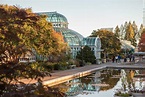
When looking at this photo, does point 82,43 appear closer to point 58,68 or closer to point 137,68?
point 137,68

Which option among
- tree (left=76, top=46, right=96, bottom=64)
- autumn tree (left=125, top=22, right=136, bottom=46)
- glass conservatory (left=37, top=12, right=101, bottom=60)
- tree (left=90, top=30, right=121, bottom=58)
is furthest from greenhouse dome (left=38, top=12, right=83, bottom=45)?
autumn tree (left=125, top=22, right=136, bottom=46)

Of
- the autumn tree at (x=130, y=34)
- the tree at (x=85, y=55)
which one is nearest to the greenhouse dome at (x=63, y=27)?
the tree at (x=85, y=55)

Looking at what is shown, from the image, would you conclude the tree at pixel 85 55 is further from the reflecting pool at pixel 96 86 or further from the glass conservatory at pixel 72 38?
the reflecting pool at pixel 96 86

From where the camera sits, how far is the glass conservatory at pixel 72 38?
1630 inches

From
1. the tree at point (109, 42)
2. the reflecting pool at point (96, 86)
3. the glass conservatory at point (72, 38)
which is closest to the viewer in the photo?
the reflecting pool at point (96, 86)

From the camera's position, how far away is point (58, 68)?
28.2m

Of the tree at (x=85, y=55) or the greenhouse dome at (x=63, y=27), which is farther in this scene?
the greenhouse dome at (x=63, y=27)

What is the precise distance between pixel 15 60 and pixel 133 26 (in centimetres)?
8593

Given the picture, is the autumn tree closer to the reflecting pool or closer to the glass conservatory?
the glass conservatory

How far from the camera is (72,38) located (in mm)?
41969

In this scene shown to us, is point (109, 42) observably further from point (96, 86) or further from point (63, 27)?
point (96, 86)

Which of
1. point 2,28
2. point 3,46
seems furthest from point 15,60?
point 2,28

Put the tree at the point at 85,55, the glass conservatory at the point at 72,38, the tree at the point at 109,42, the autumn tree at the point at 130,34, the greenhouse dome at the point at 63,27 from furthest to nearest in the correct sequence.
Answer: the autumn tree at the point at 130,34 < the tree at the point at 109,42 < the greenhouse dome at the point at 63,27 < the glass conservatory at the point at 72,38 < the tree at the point at 85,55

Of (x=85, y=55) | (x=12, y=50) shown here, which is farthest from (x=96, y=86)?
(x=85, y=55)
